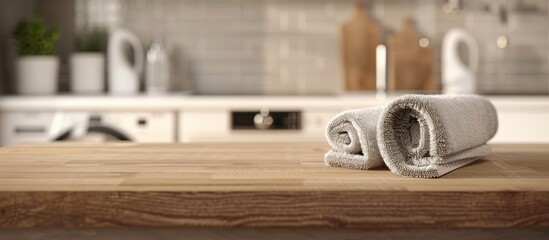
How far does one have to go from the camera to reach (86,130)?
10.8 feet

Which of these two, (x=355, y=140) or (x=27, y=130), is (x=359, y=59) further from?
(x=355, y=140)

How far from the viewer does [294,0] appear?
3947 mm

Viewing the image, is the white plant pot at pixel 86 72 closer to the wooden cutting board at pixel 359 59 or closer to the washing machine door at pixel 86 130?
the washing machine door at pixel 86 130

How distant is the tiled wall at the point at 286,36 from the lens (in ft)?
13.0

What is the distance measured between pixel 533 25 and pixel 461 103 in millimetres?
2931

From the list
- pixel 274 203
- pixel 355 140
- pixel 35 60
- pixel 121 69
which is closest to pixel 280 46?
pixel 121 69

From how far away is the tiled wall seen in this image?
3947 mm

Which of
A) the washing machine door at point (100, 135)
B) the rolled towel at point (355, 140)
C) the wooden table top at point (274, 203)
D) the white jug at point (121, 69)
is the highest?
the white jug at point (121, 69)

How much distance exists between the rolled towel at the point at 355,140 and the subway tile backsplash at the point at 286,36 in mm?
2705

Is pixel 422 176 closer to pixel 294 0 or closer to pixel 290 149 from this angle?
pixel 290 149

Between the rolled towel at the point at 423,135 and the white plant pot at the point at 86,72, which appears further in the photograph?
the white plant pot at the point at 86,72

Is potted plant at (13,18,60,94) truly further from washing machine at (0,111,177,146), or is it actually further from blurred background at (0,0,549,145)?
washing machine at (0,111,177,146)

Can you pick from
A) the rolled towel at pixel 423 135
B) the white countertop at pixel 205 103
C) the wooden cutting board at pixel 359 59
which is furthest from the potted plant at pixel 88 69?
the rolled towel at pixel 423 135

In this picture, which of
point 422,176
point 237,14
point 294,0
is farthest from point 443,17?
point 422,176
